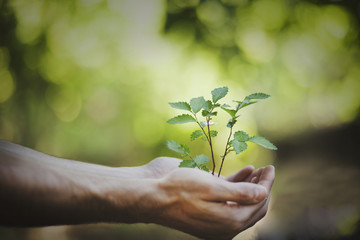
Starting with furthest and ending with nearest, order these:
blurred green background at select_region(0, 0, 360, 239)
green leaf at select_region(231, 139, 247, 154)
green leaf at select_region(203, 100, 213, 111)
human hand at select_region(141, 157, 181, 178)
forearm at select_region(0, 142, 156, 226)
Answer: blurred green background at select_region(0, 0, 360, 239) → human hand at select_region(141, 157, 181, 178) → green leaf at select_region(203, 100, 213, 111) → green leaf at select_region(231, 139, 247, 154) → forearm at select_region(0, 142, 156, 226)

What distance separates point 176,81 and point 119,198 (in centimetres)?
230

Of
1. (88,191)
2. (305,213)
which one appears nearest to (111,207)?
(88,191)

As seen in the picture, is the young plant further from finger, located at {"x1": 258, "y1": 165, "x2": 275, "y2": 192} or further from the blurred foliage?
the blurred foliage

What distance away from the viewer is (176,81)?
3.01 meters

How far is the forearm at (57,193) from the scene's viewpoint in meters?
0.72

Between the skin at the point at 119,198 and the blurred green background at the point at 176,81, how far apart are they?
6.38 feet

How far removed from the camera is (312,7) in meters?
2.85

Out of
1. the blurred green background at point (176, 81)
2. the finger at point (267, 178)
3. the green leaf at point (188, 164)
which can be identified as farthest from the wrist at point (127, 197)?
the blurred green background at point (176, 81)

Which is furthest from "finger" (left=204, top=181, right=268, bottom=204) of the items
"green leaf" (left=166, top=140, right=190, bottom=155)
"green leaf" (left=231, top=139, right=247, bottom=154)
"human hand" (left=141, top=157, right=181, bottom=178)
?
"human hand" (left=141, top=157, right=181, bottom=178)

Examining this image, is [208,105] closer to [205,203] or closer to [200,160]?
[200,160]

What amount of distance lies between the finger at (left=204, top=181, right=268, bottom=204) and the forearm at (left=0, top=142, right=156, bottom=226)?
19 centimetres

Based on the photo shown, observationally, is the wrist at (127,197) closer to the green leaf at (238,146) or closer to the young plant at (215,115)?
the young plant at (215,115)

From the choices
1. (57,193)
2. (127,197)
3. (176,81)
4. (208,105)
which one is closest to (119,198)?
(127,197)

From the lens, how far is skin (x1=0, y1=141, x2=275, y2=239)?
728 mm
